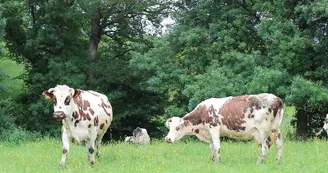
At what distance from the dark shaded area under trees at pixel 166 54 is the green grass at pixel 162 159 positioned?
411cm

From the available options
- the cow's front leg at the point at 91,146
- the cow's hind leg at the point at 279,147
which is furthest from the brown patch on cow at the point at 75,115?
the cow's hind leg at the point at 279,147

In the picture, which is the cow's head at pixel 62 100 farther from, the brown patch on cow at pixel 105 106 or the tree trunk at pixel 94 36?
the tree trunk at pixel 94 36

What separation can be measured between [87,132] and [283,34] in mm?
10680

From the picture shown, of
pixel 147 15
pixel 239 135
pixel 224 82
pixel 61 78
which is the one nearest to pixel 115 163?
pixel 239 135

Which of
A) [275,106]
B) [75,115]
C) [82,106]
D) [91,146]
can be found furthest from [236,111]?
[75,115]

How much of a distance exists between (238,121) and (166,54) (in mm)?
11647

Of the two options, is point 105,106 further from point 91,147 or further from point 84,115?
point 91,147

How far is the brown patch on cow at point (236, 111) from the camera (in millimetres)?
12711

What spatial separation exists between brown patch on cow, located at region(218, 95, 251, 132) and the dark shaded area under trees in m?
6.10

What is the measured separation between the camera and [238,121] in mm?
12758

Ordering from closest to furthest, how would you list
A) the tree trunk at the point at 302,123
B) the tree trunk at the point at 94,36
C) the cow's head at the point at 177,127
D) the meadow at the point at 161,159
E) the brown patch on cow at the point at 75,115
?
the meadow at the point at 161,159 → the brown patch on cow at the point at 75,115 → the cow's head at the point at 177,127 → the tree trunk at the point at 302,123 → the tree trunk at the point at 94,36

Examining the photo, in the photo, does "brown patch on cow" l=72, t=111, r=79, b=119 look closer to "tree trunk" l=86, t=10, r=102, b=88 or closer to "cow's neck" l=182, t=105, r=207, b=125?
"cow's neck" l=182, t=105, r=207, b=125

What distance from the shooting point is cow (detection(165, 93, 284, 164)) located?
1252cm

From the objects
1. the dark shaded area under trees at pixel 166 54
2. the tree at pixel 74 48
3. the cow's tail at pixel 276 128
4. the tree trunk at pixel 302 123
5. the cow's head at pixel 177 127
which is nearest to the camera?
the cow's tail at pixel 276 128
